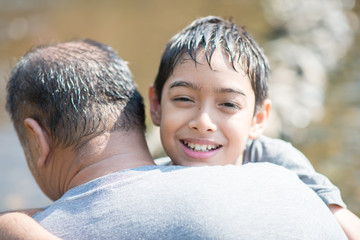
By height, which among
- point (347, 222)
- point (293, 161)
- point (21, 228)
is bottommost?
point (347, 222)

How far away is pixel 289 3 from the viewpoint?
1182 centimetres

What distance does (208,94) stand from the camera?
2.30m

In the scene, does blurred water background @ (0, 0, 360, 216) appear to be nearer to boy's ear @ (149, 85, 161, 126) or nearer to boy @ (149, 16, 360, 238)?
boy's ear @ (149, 85, 161, 126)

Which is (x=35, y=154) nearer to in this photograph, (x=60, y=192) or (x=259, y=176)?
(x=60, y=192)

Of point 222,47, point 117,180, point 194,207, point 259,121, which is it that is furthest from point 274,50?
point 194,207

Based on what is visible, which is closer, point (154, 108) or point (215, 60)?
point (215, 60)

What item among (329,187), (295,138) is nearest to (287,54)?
(295,138)

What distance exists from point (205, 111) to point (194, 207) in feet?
2.18

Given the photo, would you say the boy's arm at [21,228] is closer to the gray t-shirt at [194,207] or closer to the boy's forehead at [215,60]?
the gray t-shirt at [194,207]

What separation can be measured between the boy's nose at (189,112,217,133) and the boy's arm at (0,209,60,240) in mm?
838

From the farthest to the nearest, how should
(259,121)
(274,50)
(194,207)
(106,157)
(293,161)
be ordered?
(274,50)
(259,121)
(293,161)
(106,157)
(194,207)

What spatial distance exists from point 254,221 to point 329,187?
0.78 m

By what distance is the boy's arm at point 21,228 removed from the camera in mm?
1804

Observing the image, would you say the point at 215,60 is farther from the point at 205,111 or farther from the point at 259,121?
the point at 259,121
